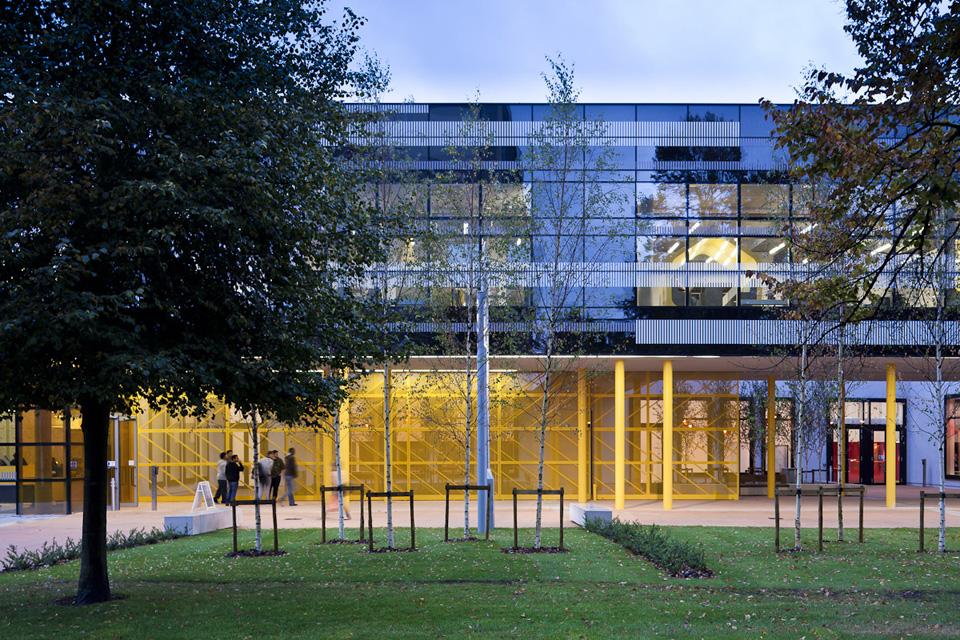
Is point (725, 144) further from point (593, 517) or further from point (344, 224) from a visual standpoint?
point (344, 224)

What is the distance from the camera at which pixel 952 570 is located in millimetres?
15742

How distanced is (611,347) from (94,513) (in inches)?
724

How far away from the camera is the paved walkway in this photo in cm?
2499

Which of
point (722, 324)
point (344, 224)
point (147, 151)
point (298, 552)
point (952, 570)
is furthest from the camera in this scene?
point (722, 324)

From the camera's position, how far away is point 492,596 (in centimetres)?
1314

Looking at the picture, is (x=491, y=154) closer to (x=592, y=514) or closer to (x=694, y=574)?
(x=592, y=514)

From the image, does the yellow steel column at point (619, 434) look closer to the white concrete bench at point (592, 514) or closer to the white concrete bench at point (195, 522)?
the white concrete bench at point (592, 514)

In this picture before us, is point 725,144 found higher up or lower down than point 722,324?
higher up

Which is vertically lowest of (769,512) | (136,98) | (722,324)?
(769,512)

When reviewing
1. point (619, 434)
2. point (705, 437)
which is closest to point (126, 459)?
point (619, 434)

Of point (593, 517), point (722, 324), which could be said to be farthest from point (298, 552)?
point (722, 324)

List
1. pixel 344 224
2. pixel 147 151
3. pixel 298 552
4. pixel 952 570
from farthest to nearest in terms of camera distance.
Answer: pixel 298 552 < pixel 952 570 < pixel 344 224 < pixel 147 151

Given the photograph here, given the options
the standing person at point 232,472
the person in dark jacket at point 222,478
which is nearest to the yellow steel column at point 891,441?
the standing person at point 232,472

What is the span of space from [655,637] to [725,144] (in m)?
22.1
